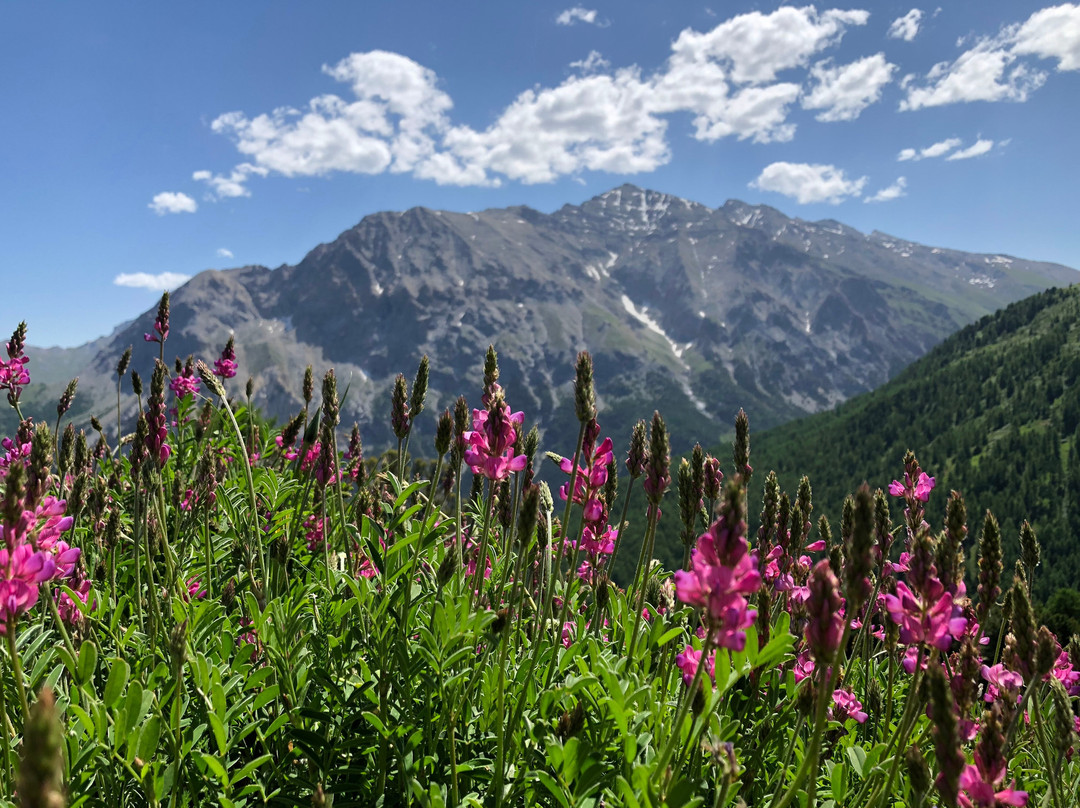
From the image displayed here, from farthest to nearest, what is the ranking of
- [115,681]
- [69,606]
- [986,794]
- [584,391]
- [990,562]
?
[69,606]
[990,562]
[584,391]
[115,681]
[986,794]

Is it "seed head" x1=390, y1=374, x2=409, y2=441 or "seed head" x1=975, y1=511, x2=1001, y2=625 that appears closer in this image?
"seed head" x1=975, y1=511, x2=1001, y2=625

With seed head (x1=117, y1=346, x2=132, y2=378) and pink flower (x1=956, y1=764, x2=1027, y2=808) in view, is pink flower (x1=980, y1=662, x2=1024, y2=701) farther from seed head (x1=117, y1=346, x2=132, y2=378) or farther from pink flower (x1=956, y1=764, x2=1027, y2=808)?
seed head (x1=117, y1=346, x2=132, y2=378)

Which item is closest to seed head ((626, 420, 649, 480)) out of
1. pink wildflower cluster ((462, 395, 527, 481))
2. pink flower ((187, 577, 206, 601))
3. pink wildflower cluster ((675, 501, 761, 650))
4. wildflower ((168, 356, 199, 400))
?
pink wildflower cluster ((462, 395, 527, 481))

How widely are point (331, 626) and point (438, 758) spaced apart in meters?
0.97

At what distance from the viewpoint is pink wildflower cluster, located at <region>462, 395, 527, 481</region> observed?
3.18m

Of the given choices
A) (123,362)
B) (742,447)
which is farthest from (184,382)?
(742,447)

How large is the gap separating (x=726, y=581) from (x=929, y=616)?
974 millimetres

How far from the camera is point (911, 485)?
509 centimetres

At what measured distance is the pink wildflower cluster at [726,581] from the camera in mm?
1854

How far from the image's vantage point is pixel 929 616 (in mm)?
2309

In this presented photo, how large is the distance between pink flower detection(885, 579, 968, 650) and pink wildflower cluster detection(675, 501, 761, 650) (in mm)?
716

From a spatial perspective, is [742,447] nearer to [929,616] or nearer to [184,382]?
[929,616]

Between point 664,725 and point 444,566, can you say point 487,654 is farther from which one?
point 664,725

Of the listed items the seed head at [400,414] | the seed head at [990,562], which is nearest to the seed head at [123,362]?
the seed head at [400,414]
